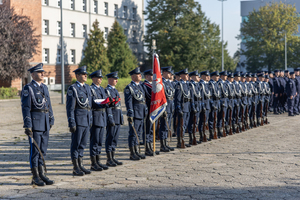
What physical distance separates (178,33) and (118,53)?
7.51 meters

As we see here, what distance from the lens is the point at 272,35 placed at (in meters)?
56.4

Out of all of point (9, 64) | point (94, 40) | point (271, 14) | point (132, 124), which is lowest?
point (132, 124)

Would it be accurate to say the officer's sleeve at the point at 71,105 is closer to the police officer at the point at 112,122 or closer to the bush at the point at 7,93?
the police officer at the point at 112,122

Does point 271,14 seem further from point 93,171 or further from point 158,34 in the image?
point 93,171

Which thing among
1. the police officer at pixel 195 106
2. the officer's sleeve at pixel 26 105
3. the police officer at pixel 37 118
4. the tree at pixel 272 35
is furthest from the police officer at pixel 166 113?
the tree at pixel 272 35

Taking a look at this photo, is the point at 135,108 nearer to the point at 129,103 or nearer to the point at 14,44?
the point at 129,103

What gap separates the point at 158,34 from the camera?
47156 millimetres

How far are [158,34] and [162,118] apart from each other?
1482 inches

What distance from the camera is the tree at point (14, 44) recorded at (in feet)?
111

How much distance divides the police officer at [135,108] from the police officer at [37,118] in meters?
2.36

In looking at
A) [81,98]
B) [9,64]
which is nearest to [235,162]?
[81,98]

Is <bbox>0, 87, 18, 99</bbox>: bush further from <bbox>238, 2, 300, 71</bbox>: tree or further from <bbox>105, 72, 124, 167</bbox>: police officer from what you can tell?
<bbox>238, 2, 300, 71</bbox>: tree

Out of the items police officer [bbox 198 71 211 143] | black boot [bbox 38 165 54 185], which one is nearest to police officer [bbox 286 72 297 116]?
police officer [bbox 198 71 211 143]

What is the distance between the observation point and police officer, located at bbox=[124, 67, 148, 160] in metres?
9.12
